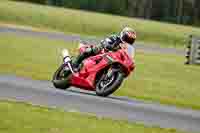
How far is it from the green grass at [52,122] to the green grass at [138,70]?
7.58 metres

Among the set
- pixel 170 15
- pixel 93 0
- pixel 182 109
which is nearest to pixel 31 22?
pixel 93 0

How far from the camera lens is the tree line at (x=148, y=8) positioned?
80.4m

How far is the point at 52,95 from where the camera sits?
56.8 feet

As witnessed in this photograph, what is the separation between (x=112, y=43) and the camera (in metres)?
18.7

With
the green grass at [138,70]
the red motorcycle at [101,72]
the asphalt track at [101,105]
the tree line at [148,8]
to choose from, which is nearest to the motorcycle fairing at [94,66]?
the red motorcycle at [101,72]

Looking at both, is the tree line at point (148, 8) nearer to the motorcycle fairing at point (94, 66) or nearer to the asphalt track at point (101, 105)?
the motorcycle fairing at point (94, 66)

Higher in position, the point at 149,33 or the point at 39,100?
the point at 39,100

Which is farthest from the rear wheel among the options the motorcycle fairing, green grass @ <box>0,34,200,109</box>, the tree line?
the tree line

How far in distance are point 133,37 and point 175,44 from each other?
129 feet

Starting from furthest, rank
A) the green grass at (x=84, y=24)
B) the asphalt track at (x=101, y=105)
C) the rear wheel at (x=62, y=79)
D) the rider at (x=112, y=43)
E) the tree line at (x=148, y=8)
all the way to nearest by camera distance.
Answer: the tree line at (x=148, y=8)
the green grass at (x=84, y=24)
the rear wheel at (x=62, y=79)
the rider at (x=112, y=43)
the asphalt track at (x=101, y=105)

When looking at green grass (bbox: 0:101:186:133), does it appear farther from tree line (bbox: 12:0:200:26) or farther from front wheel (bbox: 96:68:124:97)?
tree line (bbox: 12:0:200:26)

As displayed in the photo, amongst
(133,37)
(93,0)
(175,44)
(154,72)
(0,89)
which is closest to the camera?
(0,89)

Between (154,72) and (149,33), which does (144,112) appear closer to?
(154,72)

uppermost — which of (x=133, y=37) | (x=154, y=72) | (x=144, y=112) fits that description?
(x=133, y=37)
